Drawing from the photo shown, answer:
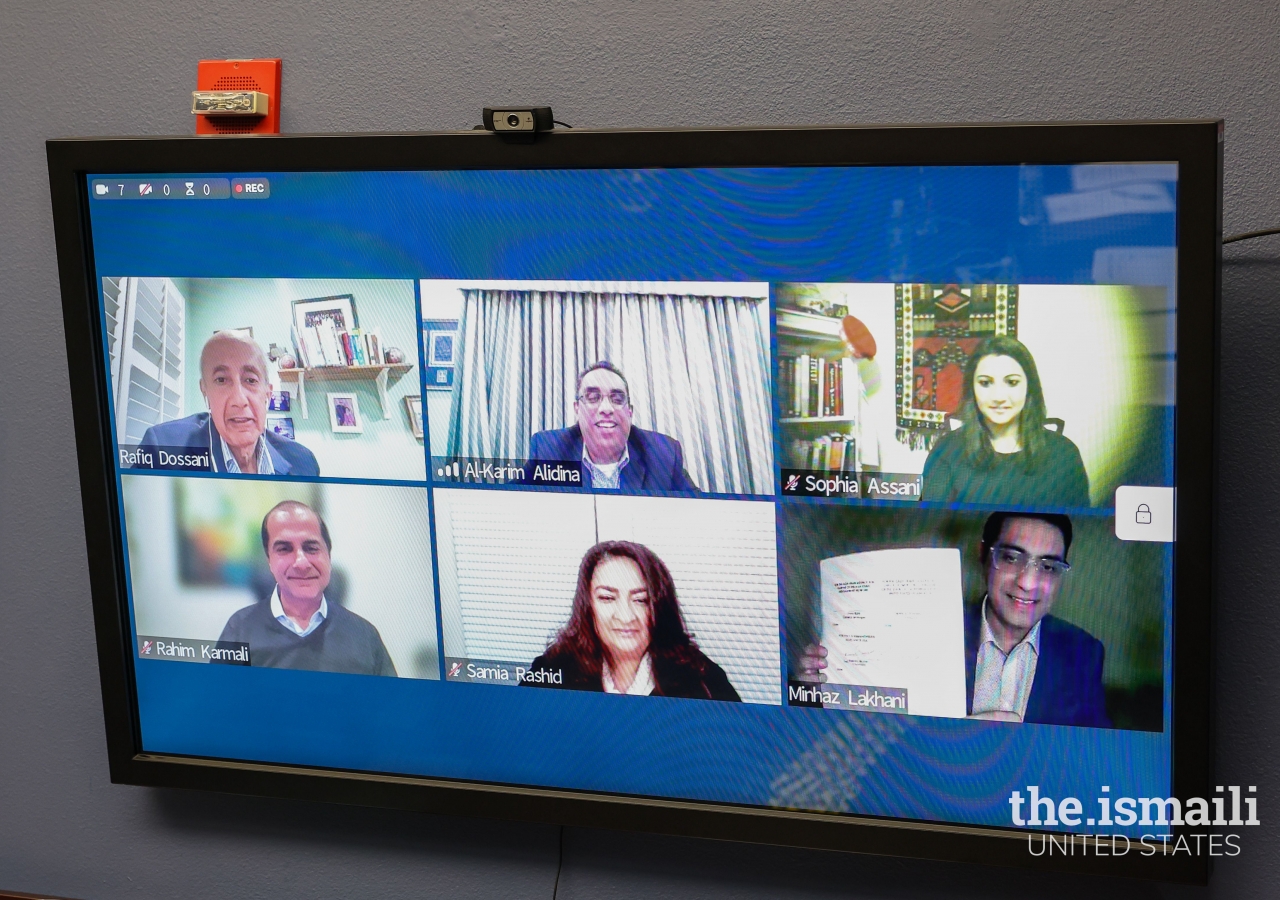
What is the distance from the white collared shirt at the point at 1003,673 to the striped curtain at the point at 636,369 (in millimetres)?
306

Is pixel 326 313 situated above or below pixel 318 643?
above

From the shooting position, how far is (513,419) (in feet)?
4.57

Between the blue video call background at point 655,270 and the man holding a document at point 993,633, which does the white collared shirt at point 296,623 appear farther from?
the man holding a document at point 993,633

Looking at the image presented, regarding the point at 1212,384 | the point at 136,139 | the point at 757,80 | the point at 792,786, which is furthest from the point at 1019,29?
the point at 136,139

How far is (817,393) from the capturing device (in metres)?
1.31

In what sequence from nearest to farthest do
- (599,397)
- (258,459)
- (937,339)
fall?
(937,339)
(599,397)
(258,459)

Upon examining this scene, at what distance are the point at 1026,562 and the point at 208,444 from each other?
39.9 inches

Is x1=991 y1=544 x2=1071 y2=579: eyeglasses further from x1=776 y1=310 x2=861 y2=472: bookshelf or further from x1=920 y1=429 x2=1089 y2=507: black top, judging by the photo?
x1=776 y1=310 x2=861 y2=472: bookshelf

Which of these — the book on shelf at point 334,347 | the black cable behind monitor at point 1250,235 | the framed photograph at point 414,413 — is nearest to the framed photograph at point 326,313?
the book on shelf at point 334,347

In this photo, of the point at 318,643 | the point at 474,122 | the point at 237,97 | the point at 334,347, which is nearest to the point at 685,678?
the point at 318,643

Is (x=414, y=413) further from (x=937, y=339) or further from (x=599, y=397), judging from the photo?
(x=937, y=339)

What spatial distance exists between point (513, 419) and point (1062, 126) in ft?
2.25

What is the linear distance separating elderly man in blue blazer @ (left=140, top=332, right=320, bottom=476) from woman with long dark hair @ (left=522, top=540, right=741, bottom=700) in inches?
14.9

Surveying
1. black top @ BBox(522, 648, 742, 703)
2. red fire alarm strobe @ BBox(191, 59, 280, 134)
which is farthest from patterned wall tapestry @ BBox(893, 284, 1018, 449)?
red fire alarm strobe @ BBox(191, 59, 280, 134)
